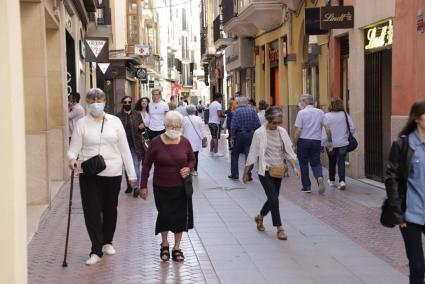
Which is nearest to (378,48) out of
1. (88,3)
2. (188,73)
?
(88,3)

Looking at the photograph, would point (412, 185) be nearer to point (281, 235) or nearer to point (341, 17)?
point (281, 235)

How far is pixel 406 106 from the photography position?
12.7m

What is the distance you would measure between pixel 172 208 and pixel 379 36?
799cm

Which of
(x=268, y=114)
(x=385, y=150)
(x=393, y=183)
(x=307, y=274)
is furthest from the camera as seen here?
(x=385, y=150)

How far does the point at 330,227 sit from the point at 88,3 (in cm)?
1479

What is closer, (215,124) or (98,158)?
(98,158)

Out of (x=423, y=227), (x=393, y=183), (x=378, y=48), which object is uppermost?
(x=378, y=48)

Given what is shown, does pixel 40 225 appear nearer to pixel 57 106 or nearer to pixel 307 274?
pixel 307 274

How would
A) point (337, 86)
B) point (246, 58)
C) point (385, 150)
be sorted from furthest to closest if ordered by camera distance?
point (246, 58) < point (337, 86) < point (385, 150)

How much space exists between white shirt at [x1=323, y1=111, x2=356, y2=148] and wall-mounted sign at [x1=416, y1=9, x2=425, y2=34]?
2434 mm

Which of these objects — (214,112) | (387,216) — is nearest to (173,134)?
(387,216)

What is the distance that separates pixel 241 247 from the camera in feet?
28.3

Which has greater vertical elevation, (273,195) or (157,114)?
(157,114)

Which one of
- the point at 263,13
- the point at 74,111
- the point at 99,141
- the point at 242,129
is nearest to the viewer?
the point at 99,141
